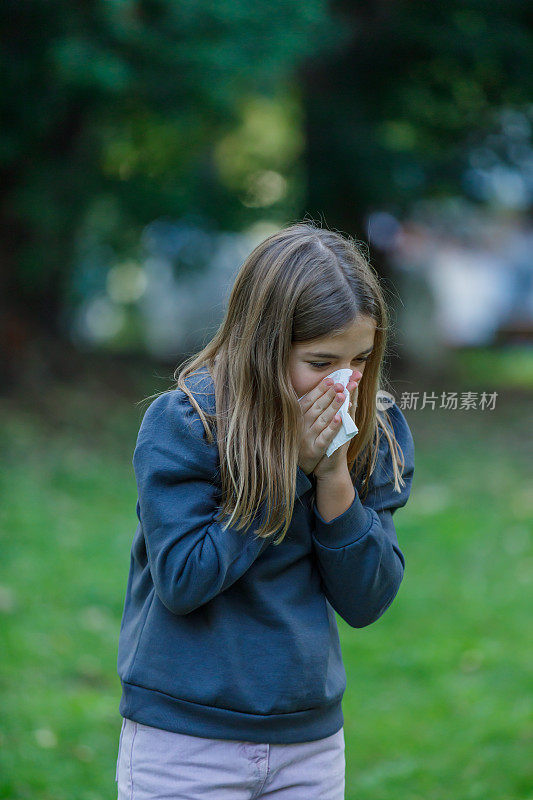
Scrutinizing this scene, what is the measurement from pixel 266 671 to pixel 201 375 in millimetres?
596

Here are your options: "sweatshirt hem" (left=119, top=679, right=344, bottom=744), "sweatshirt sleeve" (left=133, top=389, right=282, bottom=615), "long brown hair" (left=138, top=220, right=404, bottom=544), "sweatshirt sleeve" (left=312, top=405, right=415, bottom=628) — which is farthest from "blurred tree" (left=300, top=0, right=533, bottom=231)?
"sweatshirt hem" (left=119, top=679, right=344, bottom=744)

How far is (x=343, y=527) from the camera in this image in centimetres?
182

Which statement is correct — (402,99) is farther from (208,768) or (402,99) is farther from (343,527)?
(208,768)

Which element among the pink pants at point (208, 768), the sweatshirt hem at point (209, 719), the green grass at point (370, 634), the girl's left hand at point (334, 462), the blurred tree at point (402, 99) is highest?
the girl's left hand at point (334, 462)

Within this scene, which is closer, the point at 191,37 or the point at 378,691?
the point at 378,691

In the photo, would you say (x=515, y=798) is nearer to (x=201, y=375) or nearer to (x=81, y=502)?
(x=201, y=375)

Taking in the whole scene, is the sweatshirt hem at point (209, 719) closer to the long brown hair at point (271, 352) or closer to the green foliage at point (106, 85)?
the long brown hair at point (271, 352)

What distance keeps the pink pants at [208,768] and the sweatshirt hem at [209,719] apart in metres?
0.02

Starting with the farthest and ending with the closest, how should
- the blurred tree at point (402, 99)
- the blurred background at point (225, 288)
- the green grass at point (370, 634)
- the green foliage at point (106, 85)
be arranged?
the blurred tree at point (402, 99)
the green foliage at point (106, 85)
the blurred background at point (225, 288)
the green grass at point (370, 634)

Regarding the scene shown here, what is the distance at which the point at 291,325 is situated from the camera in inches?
71.6

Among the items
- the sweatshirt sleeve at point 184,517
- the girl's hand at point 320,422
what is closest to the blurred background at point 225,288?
the girl's hand at point 320,422

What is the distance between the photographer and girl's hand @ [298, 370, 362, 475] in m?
1.77

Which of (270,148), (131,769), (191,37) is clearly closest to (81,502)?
(191,37)

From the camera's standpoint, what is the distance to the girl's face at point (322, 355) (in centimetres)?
183
